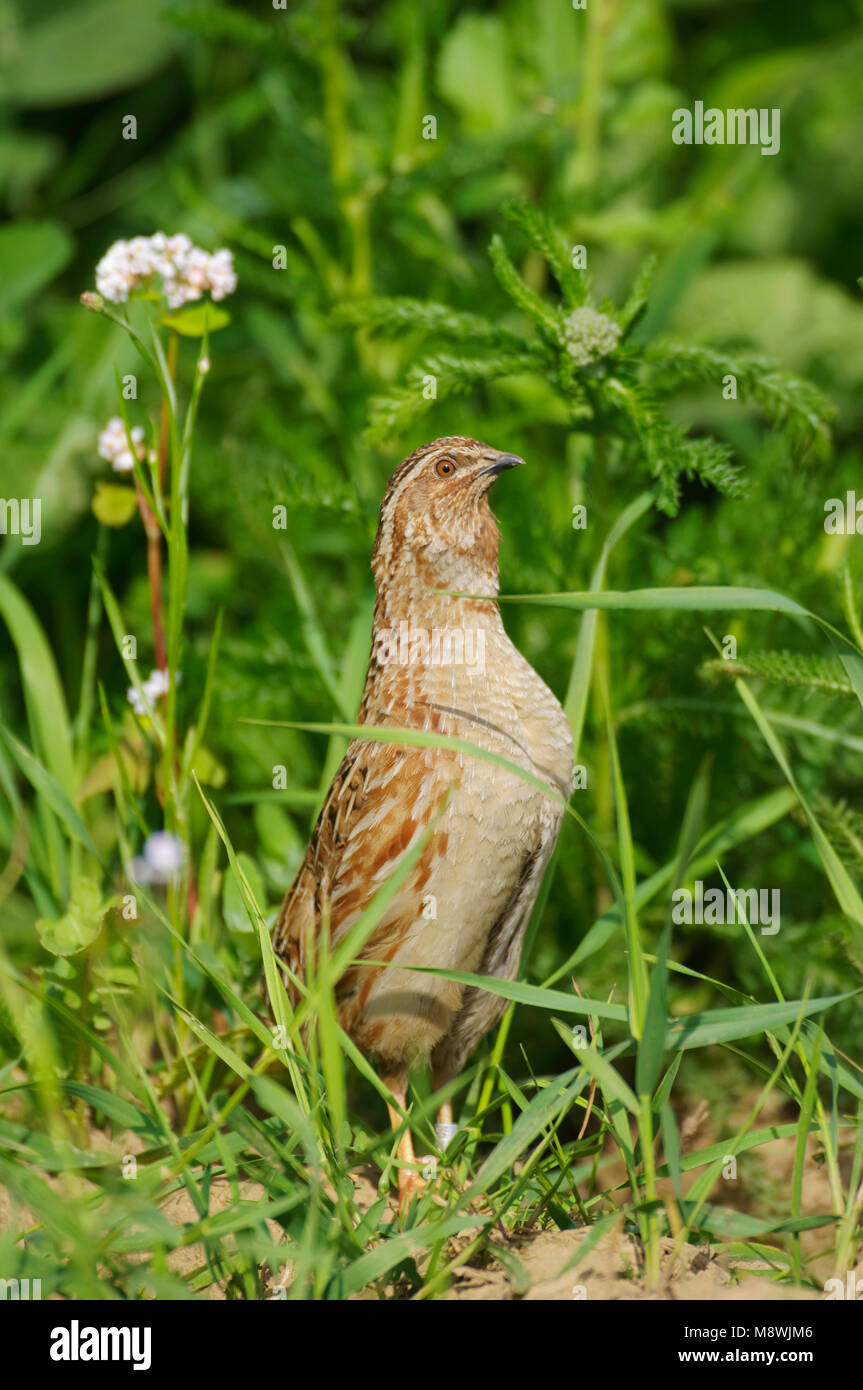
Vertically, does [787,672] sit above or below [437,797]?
above

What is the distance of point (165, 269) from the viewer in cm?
321

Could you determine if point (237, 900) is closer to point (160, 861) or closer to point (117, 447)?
point (160, 861)

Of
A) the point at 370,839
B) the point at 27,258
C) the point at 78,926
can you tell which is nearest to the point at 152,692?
the point at 78,926

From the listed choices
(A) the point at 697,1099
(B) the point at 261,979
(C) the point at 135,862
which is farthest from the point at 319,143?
(A) the point at 697,1099

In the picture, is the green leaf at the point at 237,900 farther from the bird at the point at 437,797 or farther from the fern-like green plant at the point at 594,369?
the fern-like green plant at the point at 594,369

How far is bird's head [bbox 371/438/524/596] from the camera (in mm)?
2998

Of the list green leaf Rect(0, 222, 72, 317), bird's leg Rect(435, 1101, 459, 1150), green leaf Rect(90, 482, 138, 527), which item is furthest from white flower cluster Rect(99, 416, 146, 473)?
green leaf Rect(0, 222, 72, 317)

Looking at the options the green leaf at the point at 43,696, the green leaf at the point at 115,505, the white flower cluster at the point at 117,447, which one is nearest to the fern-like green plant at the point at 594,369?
the white flower cluster at the point at 117,447

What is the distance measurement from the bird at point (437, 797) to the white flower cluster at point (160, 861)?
0.42m

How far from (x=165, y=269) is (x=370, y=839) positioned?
5.15 ft

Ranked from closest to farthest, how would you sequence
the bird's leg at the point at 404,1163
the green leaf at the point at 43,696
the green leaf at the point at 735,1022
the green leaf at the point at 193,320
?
1. the green leaf at the point at 735,1022
2. the bird's leg at the point at 404,1163
3. the green leaf at the point at 193,320
4. the green leaf at the point at 43,696

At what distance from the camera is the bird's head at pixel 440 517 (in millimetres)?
2998

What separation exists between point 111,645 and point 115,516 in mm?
1916

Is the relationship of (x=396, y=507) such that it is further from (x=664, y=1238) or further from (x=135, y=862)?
(x=664, y=1238)
